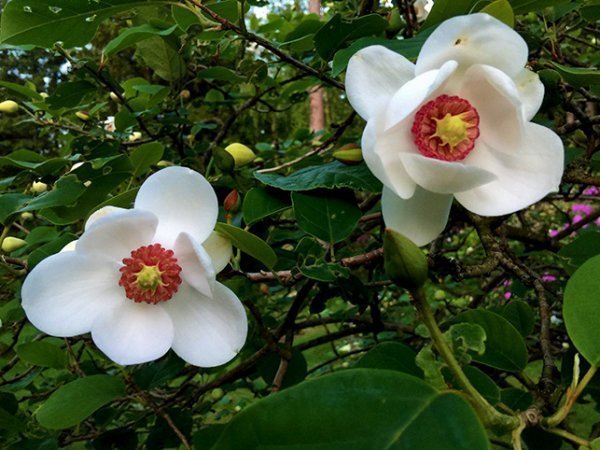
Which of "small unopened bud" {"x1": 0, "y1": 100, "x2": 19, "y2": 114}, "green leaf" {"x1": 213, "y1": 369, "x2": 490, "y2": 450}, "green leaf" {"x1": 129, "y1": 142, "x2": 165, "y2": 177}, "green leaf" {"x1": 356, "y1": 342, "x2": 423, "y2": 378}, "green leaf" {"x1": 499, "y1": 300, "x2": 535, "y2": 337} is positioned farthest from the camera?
"small unopened bud" {"x1": 0, "y1": 100, "x2": 19, "y2": 114}

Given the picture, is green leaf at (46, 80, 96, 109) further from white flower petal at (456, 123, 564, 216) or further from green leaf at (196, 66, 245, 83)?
white flower petal at (456, 123, 564, 216)

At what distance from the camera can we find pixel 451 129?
70 cm

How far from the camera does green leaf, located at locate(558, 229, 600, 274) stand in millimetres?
940

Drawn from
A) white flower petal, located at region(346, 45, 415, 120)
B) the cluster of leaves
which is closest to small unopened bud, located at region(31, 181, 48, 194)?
the cluster of leaves

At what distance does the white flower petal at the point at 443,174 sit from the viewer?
60 cm

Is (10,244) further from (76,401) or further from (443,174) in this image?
(443,174)

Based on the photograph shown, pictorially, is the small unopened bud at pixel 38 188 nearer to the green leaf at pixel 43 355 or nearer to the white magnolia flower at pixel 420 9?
the green leaf at pixel 43 355

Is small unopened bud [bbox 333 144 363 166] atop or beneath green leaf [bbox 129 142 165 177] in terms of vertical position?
atop

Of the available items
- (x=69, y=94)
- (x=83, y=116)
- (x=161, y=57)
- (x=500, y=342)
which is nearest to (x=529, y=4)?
(x=500, y=342)

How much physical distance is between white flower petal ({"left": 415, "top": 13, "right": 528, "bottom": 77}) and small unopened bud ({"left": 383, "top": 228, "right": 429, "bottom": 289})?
250 mm

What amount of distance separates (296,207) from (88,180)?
0.38 m

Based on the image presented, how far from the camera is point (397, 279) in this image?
53 cm

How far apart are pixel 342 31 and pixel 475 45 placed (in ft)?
1.15

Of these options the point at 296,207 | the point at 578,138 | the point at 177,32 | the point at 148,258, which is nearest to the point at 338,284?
the point at 296,207
